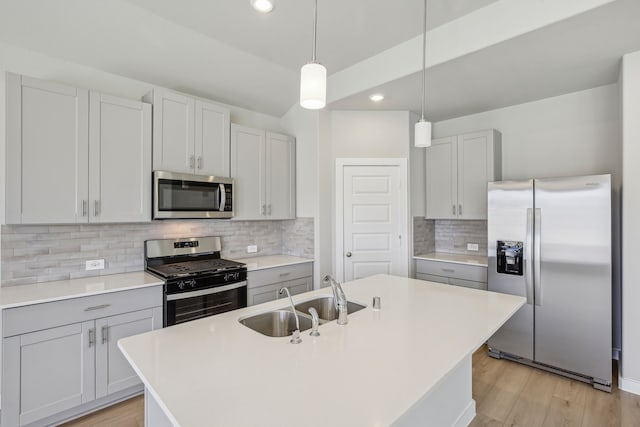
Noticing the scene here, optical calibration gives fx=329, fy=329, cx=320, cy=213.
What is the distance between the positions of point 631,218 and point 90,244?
13.9ft

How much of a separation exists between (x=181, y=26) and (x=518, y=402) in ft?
12.7

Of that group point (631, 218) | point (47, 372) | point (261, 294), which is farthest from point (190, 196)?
point (631, 218)

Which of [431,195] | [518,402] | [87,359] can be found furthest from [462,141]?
[87,359]

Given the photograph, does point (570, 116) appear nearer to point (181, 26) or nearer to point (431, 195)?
point (431, 195)

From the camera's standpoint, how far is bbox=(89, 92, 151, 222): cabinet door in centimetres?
250

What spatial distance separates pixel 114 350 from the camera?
234cm

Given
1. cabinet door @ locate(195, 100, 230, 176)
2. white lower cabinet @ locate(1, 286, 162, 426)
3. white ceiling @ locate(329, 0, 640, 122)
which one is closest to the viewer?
white lower cabinet @ locate(1, 286, 162, 426)

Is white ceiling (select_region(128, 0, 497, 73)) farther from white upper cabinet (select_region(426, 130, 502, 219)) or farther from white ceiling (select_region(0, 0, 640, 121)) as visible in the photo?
white upper cabinet (select_region(426, 130, 502, 219))

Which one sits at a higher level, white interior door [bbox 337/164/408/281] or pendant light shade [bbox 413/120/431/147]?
pendant light shade [bbox 413/120/431/147]

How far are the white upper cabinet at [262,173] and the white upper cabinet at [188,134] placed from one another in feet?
0.54

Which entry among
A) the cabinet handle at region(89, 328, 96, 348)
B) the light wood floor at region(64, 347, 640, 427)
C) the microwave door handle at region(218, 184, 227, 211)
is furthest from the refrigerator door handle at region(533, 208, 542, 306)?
the cabinet handle at region(89, 328, 96, 348)

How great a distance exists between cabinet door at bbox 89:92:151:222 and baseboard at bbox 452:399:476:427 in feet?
8.98

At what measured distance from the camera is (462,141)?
12.5ft

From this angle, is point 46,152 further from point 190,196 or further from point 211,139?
point 211,139
